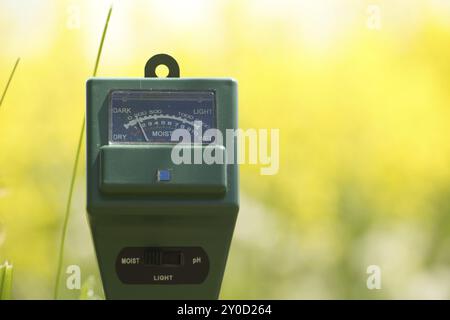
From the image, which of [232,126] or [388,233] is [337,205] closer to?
[388,233]

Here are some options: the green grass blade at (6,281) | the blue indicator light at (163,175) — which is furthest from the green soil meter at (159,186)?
the green grass blade at (6,281)

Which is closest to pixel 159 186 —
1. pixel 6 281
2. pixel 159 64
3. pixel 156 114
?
pixel 156 114

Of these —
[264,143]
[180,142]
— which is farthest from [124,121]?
[264,143]

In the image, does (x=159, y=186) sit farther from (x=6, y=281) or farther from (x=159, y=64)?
(x=6, y=281)

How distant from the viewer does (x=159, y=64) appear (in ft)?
4.68

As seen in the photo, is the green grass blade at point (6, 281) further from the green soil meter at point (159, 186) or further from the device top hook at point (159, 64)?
the device top hook at point (159, 64)

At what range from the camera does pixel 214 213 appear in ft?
4.31

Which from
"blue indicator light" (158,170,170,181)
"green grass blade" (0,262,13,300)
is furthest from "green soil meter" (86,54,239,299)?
"green grass blade" (0,262,13,300)

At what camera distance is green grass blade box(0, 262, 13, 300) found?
5.30ft

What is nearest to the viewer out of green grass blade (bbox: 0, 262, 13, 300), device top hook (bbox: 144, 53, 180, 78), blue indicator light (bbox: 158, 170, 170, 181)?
blue indicator light (bbox: 158, 170, 170, 181)

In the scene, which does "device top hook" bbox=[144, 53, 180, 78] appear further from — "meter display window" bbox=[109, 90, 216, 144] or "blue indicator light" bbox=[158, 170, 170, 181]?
"blue indicator light" bbox=[158, 170, 170, 181]

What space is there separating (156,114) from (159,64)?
116 mm

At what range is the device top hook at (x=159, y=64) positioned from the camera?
4.67 ft

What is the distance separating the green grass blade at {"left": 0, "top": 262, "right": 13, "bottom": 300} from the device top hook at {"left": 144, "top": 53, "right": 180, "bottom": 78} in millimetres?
526
